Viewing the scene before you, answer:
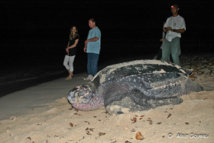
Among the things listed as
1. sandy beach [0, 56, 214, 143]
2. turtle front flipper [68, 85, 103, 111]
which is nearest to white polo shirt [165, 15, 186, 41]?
sandy beach [0, 56, 214, 143]

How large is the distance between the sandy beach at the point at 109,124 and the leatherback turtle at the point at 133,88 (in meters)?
0.11

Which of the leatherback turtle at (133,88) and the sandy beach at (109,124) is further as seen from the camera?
the leatherback turtle at (133,88)

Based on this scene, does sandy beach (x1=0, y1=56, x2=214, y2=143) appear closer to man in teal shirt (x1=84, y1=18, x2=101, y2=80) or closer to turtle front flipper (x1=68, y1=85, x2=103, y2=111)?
turtle front flipper (x1=68, y1=85, x2=103, y2=111)

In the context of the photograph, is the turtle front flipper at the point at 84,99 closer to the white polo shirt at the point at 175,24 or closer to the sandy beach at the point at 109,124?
the sandy beach at the point at 109,124

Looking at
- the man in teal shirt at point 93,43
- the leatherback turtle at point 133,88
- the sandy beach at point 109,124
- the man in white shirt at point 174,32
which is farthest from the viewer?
the man in teal shirt at point 93,43

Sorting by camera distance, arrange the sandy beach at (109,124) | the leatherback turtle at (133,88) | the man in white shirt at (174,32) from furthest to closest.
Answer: the man in white shirt at (174,32)
the leatherback turtle at (133,88)
the sandy beach at (109,124)

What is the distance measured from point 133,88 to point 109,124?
0.67 meters

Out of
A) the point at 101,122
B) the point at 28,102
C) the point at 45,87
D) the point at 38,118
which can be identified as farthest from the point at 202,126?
the point at 45,87

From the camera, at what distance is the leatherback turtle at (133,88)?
272 cm

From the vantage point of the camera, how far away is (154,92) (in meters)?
2.90

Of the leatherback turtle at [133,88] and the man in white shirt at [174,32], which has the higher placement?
the man in white shirt at [174,32]

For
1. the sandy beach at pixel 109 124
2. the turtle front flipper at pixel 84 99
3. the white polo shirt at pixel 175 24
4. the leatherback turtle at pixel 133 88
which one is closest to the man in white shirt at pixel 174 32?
the white polo shirt at pixel 175 24

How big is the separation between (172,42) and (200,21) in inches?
1129

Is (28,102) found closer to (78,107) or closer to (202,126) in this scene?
(78,107)
